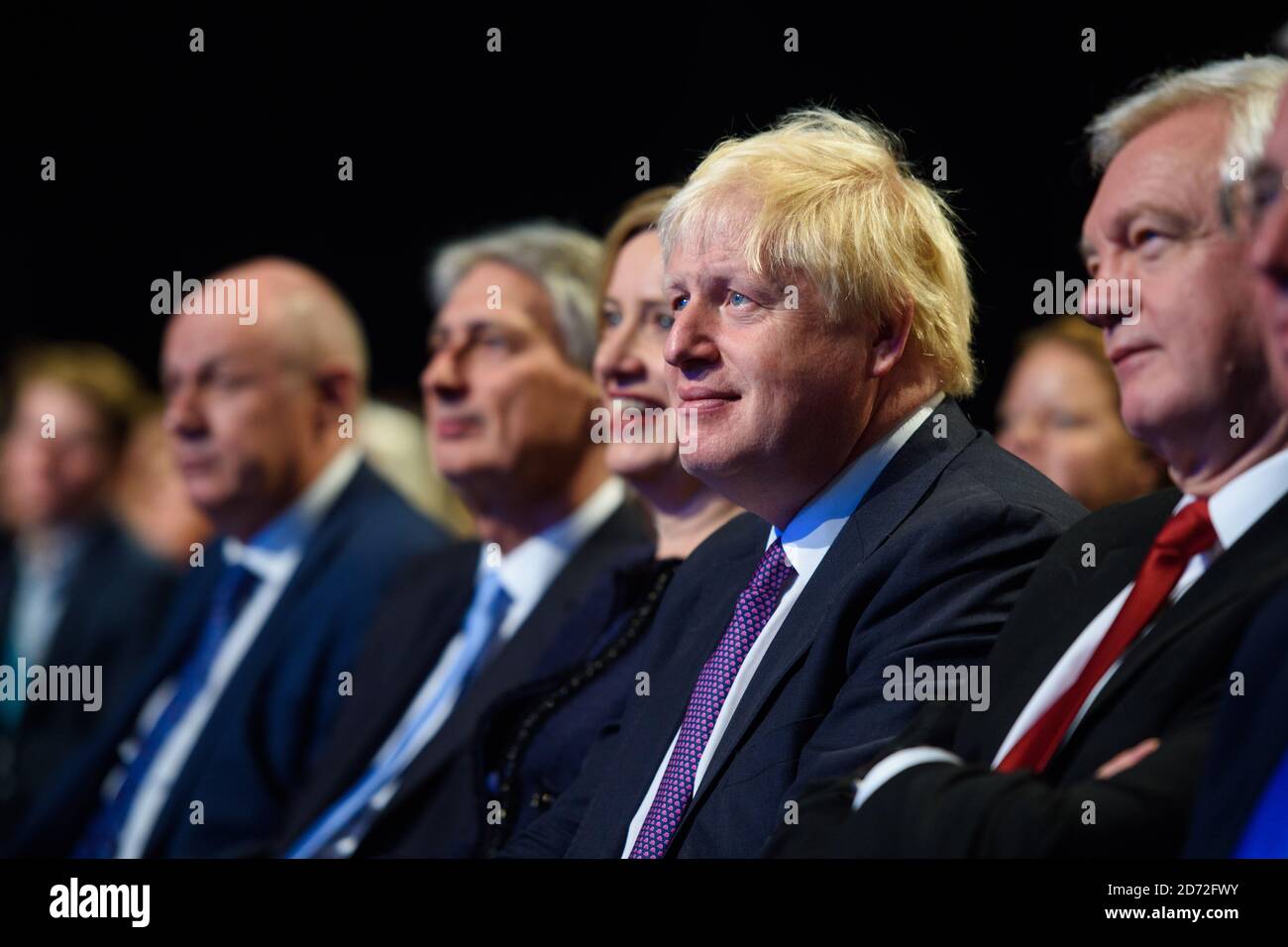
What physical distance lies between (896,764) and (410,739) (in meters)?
1.76

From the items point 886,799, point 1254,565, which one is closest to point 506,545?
point 886,799

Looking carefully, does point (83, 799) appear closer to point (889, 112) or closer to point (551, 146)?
point (551, 146)

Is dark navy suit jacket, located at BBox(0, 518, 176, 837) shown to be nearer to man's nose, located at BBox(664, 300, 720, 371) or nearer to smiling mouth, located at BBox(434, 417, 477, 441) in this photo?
smiling mouth, located at BBox(434, 417, 477, 441)

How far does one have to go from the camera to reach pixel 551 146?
14.7 ft

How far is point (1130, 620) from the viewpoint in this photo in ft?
5.49

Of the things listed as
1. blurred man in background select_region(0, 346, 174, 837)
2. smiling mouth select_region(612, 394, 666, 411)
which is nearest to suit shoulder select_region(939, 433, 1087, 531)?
smiling mouth select_region(612, 394, 666, 411)

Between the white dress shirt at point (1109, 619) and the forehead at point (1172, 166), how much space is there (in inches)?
12.4

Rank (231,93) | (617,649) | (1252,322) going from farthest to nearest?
(231,93)
(617,649)
(1252,322)

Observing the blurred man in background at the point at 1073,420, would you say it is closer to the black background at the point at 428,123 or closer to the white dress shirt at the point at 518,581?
the black background at the point at 428,123

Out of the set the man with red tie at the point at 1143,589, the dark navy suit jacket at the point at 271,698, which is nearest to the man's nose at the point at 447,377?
the dark navy suit jacket at the point at 271,698

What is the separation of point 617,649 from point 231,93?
3044 millimetres

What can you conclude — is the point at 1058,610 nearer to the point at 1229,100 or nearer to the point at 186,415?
the point at 1229,100

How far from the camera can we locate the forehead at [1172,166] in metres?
1.73

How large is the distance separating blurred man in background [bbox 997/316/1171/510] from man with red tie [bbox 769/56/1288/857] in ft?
4.89
